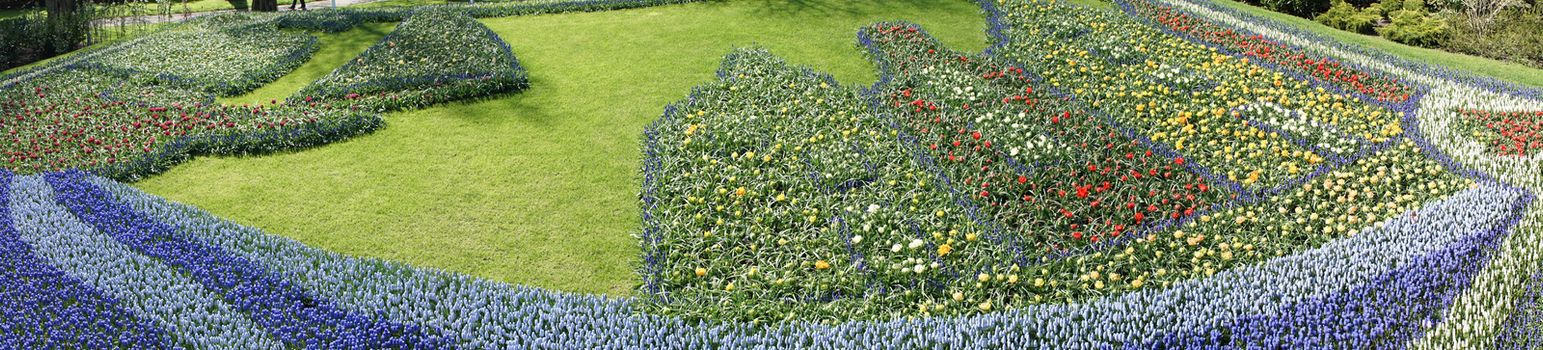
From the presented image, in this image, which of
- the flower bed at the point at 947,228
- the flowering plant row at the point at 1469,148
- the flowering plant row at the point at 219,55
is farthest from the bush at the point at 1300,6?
the flowering plant row at the point at 219,55

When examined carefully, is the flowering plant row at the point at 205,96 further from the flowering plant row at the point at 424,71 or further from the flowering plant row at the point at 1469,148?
the flowering plant row at the point at 1469,148

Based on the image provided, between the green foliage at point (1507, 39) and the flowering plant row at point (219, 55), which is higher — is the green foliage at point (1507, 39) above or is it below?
above

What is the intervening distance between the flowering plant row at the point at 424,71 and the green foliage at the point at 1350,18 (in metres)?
11.9

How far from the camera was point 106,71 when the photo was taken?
11016mm

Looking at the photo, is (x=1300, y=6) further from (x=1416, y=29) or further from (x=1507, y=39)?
(x=1507, y=39)

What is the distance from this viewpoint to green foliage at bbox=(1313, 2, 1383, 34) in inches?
531

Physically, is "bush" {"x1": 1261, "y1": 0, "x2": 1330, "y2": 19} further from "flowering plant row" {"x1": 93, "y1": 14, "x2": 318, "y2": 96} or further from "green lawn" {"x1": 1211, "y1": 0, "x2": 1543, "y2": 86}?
"flowering plant row" {"x1": 93, "y1": 14, "x2": 318, "y2": 96}

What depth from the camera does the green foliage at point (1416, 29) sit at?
12484 mm

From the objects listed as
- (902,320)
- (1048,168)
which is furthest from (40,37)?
(902,320)

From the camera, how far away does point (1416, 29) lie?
41.8 feet

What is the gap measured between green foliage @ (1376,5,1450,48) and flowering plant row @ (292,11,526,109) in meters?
11.9

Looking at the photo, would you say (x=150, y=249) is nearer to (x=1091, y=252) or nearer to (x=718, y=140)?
(x=718, y=140)

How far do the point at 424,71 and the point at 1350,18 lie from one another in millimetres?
13045

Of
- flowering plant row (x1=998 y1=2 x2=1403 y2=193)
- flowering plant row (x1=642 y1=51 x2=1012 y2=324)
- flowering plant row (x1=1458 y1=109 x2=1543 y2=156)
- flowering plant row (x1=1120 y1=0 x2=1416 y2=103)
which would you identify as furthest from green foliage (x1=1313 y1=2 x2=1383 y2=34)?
flowering plant row (x1=642 y1=51 x2=1012 y2=324)
